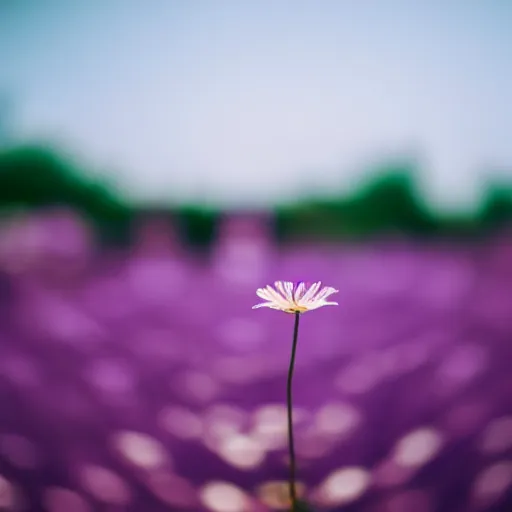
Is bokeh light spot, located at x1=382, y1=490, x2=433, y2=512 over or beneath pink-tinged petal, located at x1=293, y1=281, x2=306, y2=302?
beneath

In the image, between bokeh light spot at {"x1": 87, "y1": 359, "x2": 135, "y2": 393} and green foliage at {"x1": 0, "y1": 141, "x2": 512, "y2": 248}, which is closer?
bokeh light spot at {"x1": 87, "y1": 359, "x2": 135, "y2": 393}

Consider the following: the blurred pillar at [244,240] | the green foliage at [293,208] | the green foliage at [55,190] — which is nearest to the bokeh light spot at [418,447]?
the blurred pillar at [244,240]

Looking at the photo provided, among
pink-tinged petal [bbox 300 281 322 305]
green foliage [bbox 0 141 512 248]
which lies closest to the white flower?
pink-tinged petal [bbox 300 281 322 305]

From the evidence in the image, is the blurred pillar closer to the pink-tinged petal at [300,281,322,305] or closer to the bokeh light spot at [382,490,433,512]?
the bokeh light spot at [382,490,433,512]

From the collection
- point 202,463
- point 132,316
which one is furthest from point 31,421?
point 132,316

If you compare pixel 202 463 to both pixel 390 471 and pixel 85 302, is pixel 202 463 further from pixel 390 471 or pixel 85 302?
pixel 85 302

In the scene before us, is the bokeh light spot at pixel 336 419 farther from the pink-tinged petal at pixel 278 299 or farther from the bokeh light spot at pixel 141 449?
the pink-tinged petal at pixel 278 299

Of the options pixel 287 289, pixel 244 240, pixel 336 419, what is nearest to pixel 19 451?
pixel 336 419

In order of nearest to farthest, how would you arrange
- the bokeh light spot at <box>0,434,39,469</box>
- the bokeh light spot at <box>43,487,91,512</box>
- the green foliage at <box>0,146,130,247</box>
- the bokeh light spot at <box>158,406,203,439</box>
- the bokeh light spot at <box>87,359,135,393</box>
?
the bokeh light spot at <box>43,487,91,512</box> → the bokeh light spot at <box>0,434,39,469</box> → the bokeh light spot at <box>158,406,203,439</box> → the bokeh light spot at <box>87,359,135,393</box> → the green foliage at <box>0,146,130,247</box>
